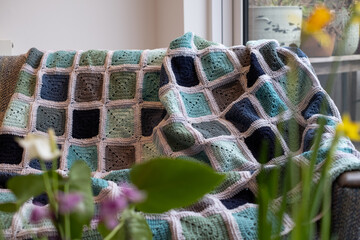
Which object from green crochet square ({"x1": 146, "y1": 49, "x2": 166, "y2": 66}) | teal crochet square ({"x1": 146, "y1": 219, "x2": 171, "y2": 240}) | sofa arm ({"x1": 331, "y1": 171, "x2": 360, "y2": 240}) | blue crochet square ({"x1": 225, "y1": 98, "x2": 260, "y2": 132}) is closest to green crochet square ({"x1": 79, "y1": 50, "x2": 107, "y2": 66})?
green crochet square ({"x1": 146, "y1": 49, "x2": 166, "y2": 66})

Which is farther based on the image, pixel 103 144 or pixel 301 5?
pixel 301 5

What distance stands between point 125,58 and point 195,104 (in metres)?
0.32

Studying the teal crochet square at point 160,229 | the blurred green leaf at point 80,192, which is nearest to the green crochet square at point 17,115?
the teal crochet square at point 160,229

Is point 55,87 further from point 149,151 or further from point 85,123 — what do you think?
point 149,151

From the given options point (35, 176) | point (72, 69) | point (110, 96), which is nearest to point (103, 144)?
point (110, 96)

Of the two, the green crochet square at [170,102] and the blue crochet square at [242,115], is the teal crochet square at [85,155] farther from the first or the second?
the blue crochet square at [242,115]

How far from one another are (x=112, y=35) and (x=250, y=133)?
130 centimetres

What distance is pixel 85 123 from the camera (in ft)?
6.33

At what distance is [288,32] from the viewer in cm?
260

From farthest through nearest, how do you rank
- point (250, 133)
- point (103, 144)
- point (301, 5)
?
1. point (301, 5)
2. point (103, 144)
3. point (250, 133)

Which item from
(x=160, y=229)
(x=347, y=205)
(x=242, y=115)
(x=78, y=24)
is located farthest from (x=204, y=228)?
(x=78, y=24)

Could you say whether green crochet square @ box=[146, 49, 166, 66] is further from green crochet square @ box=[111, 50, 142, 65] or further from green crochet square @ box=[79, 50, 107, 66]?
green crochet square @ box=[79, 50, 107, 66]

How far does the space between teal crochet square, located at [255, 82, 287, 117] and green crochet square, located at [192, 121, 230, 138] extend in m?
0.15

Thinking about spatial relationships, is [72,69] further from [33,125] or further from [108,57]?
[33,125]
